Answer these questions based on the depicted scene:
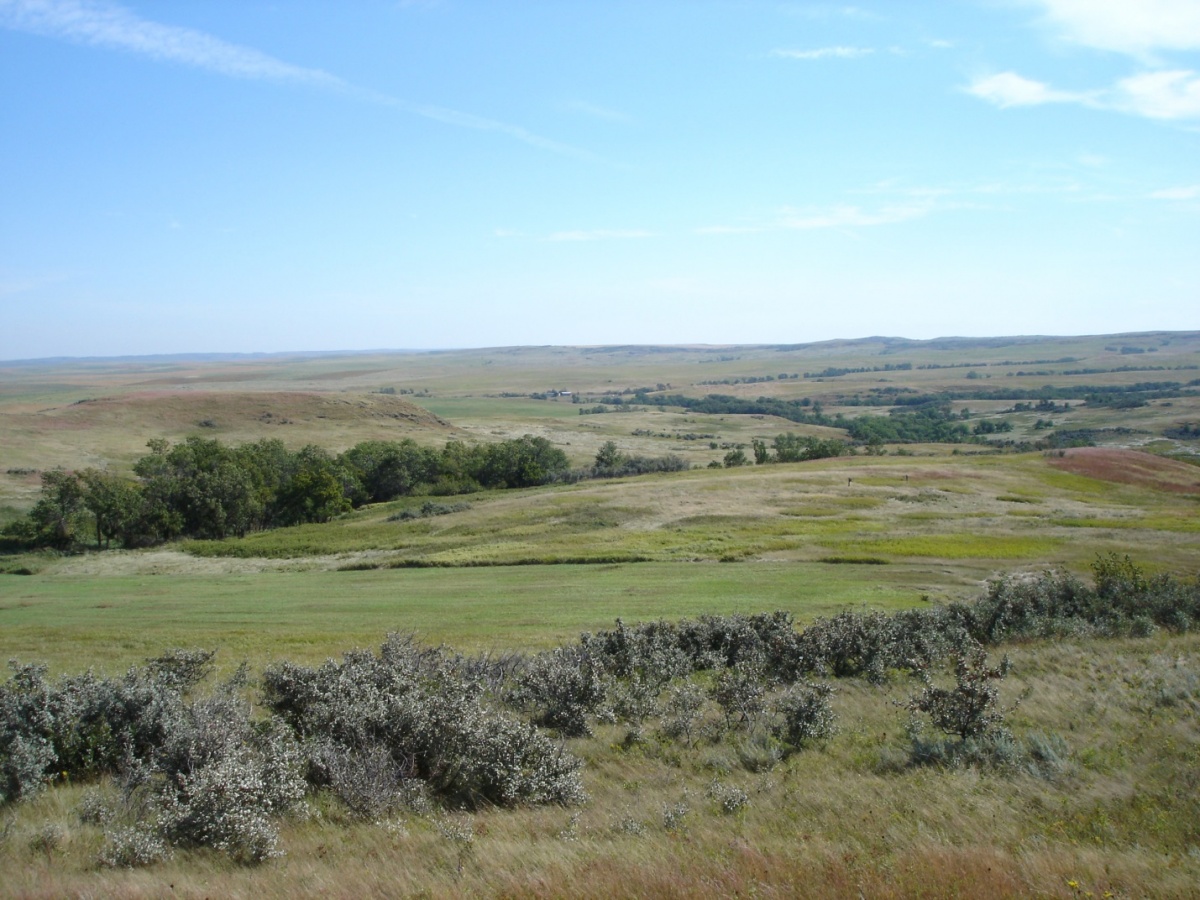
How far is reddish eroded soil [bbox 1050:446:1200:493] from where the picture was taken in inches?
2534

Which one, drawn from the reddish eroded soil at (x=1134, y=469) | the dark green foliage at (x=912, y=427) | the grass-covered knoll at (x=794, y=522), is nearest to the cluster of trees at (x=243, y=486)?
the grass-covered knoll at (x=794, y=522)

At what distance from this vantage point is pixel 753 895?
620 cm

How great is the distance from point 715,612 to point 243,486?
49.1 meters

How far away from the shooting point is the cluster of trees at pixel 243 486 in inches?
2140

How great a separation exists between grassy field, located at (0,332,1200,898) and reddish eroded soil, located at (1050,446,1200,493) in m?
0.39

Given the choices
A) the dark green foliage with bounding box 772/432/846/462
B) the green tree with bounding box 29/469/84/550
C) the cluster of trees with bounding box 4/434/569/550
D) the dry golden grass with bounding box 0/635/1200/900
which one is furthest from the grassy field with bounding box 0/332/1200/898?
the dark green foliage with bounding box 772/432/846/462

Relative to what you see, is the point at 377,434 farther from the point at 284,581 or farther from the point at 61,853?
the point at 61,853

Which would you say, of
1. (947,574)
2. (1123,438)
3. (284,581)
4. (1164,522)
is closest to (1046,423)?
(1123,438)

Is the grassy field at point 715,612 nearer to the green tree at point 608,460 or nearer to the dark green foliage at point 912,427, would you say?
the green tree at point 608,460

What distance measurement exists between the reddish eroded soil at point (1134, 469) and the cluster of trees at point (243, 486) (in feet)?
165

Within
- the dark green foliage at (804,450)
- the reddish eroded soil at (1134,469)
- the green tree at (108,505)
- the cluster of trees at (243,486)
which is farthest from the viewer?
the dark green foliage at (804,450)

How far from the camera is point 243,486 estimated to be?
2384 inches

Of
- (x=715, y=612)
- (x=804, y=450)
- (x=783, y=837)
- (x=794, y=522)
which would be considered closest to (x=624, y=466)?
(x=804, y=450)

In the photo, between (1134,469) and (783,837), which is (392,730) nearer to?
(783,837)
